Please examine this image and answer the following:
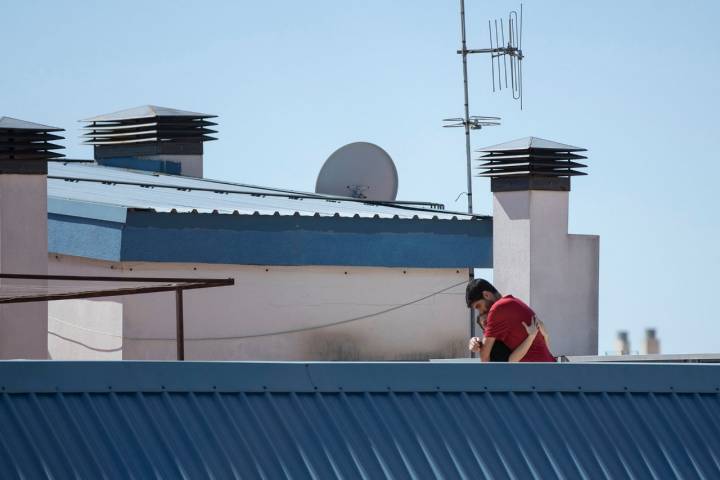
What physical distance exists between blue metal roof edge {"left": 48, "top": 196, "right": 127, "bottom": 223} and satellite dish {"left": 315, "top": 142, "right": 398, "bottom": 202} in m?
5.92

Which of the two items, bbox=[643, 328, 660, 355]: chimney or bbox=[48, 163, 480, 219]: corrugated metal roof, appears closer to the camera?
bbox=[48, 163, 480, 219]: corrugated metal roof

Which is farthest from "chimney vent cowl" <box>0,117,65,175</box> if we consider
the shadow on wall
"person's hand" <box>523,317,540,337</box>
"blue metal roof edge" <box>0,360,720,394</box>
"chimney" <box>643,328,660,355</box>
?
"chimney" <box>643,328,660,355</box>

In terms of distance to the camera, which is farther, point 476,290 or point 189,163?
point 189,163

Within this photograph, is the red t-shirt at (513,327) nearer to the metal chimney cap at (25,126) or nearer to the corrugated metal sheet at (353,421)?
the corrugated metal sheet at (353,421)

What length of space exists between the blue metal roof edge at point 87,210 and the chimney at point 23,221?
1.55 metres

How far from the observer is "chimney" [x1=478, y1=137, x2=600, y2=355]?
18.5m

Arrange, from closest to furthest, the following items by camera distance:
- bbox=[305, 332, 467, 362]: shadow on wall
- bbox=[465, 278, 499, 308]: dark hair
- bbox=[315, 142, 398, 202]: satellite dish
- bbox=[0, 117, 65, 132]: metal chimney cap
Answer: bbox=[465, 278, 499, 308]: dark hair
bbox=[0, 117, 65, 132]: metal chimney cap
bbox=[305, 332, 467, 362]: shadow on wall
bbox=[315, 142, 398, 202]: satellite dish

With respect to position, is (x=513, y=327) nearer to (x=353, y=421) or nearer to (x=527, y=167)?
(x=353, y=421)

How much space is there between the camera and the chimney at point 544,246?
1850 cm

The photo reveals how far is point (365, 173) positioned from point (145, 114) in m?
3.84

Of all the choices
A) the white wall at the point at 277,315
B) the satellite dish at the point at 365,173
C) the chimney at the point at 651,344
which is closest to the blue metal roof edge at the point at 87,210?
the white wall at the point at 277,315

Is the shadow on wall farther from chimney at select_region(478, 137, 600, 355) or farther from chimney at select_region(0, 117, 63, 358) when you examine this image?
chimney at select_region(0, 117, 63, 358)

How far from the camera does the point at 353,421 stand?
7.71m

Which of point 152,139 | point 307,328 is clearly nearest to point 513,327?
point 307,328
